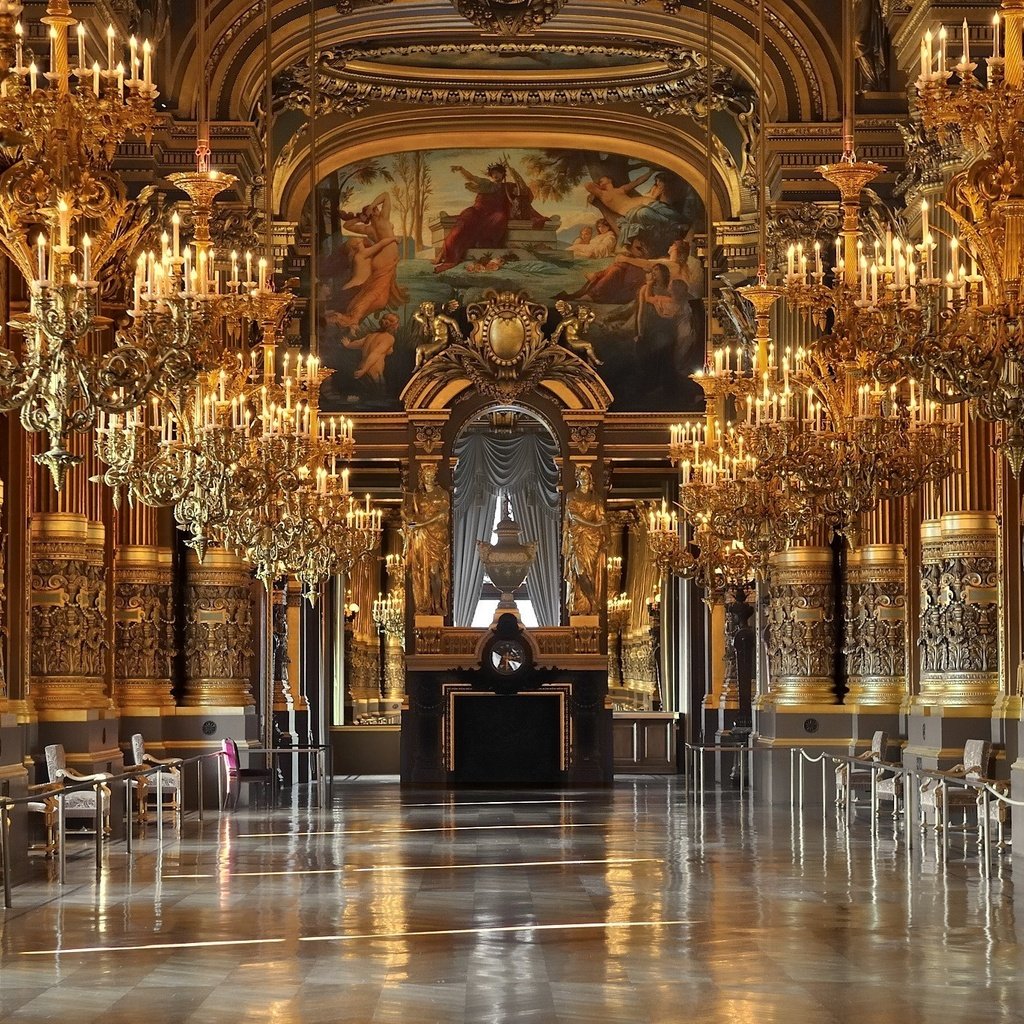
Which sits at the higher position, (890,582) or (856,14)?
(856,14)

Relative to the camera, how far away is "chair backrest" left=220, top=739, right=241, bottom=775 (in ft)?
84.8

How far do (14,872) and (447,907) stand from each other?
168 inches

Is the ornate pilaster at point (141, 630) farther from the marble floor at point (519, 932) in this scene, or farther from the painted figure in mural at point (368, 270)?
the painted figure in mural at point (368, 270)

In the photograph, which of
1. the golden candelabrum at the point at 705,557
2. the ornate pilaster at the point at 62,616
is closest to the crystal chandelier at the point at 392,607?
the golden candelabrum at the point at 705,557

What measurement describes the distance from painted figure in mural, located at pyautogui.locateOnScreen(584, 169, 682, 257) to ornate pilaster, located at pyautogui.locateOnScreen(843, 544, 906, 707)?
36.4 feet

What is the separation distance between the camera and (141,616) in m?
25.4

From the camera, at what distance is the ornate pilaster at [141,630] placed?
25.2m

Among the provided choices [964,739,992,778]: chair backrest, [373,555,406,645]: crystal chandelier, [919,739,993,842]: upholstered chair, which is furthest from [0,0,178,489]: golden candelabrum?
[373,555,406,645]: crystal chandelier

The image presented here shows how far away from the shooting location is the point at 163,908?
1410 centimetres

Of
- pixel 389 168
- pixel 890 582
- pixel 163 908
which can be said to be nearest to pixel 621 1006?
pixel 163 908

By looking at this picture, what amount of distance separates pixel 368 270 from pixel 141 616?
38.2 feet

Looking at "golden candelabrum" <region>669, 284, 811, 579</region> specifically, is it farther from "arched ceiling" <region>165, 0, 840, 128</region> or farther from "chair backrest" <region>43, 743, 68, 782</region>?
"chair backrest" <region>43, 743, 68, 782</region>

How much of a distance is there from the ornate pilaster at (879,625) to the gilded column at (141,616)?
9113 millimetres

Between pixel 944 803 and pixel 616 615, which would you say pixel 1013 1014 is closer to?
pixel 944 803
